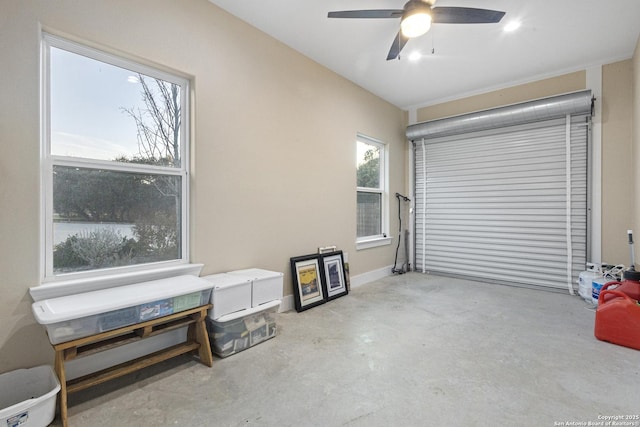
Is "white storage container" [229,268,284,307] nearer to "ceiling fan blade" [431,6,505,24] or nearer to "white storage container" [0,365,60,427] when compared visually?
"white storage container" [0,365,60,427]

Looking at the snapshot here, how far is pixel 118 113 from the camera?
87.6 inches

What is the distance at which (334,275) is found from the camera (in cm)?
377

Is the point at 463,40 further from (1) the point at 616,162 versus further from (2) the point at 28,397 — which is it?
(2) the point at 28,397

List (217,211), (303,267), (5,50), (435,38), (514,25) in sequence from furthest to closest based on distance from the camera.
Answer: (303,267) < (435,38) < (514,25) < (217,211) < (5,50)

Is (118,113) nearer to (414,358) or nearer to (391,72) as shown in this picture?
(414,358)

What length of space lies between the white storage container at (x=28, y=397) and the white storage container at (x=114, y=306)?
11.3 inches

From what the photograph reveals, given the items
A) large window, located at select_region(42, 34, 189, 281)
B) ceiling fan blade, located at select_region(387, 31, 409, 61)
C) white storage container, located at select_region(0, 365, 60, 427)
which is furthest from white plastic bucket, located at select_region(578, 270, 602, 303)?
white storage container, located at select_region(0, 365, 60, 427)

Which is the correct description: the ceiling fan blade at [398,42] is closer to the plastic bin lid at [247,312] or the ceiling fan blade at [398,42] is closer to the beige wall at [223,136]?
the beige wall at [223,136]

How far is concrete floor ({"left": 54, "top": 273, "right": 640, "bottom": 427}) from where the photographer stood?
1.62m

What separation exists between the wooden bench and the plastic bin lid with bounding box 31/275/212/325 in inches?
6.4

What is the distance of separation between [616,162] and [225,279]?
4.79 m

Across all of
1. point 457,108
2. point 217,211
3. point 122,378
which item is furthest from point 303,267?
point 457,108

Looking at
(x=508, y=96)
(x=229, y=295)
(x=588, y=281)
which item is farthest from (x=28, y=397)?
(x=508, y=96)

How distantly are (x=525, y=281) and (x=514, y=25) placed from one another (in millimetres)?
3390
